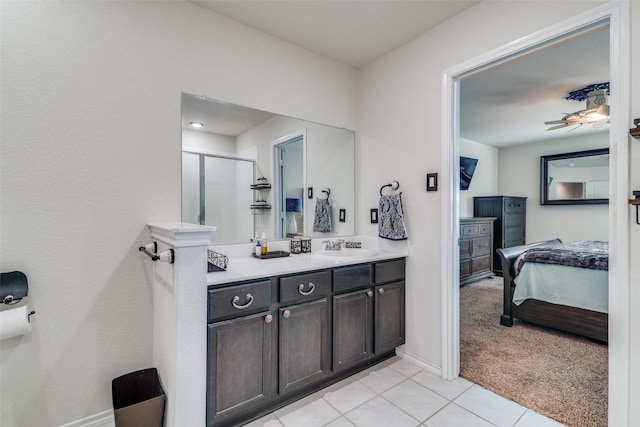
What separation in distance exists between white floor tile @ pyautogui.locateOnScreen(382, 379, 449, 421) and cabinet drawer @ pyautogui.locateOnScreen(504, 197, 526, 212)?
442 centimetres

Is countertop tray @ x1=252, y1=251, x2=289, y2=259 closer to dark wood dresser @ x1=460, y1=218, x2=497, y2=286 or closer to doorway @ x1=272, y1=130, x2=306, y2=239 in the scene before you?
doorway @ x1=272, y1=130, x2=306, y2=239

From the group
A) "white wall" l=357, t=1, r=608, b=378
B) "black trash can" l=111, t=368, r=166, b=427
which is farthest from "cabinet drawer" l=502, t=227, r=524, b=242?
"black trash can" l=111, t=368, r=166, b=427

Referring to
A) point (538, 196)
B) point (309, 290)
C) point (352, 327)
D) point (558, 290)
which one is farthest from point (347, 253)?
point (538, 196)

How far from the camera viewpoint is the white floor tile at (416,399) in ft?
5.76

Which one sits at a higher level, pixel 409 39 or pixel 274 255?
pixel 409 39

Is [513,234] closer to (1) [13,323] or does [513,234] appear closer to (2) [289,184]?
(2) [289,184]

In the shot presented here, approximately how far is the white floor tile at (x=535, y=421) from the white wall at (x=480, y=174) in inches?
160

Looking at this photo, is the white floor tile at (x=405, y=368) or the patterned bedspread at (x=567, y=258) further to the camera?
the patterned bedspread at (x=567, y=258)

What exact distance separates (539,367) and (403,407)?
1270 mm

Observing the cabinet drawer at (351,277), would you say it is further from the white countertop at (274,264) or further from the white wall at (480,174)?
the white wall at (480,174)

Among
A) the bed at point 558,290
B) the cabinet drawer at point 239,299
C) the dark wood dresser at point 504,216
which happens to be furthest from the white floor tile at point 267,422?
the dark wood dresser at point 504,216

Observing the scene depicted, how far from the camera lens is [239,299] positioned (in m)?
1.55

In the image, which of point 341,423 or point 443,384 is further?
point 443,384

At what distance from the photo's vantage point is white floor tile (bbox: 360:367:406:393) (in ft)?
6.56
